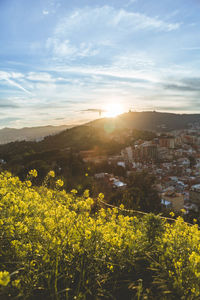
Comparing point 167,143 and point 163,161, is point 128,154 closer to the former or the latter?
point 163,161

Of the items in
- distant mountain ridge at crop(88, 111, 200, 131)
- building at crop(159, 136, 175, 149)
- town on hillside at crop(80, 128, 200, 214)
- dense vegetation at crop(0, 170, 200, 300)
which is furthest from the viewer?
distant mountain ridge at crop(88, 111, 200, 131)

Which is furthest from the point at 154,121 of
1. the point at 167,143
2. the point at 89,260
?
the point at 89,260

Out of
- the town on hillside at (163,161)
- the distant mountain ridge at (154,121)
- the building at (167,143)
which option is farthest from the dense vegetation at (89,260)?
the distant mountain ridge at (154,121)

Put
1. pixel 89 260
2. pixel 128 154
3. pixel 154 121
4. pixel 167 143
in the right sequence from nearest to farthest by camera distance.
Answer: pixel 89 260 → pixel 128 154 → pixel 167 143 → pixel 154 121

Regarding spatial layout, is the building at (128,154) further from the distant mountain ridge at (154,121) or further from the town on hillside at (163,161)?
the distant mountain ridge at (154,121)

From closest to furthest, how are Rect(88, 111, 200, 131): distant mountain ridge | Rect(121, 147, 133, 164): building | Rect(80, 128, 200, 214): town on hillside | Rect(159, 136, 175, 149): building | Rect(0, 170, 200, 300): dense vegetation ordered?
1. Rect(0, 170, 200, 300): dense vegetation
2. Rect(80, 128, 200, 214): town on hillside
3. Rect(121, 147, 133, 164): building
4. Rect(159, 136, 175, 149): building
5. Rect(88, 111, 200, 131): distant mountain ridge

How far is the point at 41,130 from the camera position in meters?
77.8

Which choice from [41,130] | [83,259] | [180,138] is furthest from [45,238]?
[41,130]

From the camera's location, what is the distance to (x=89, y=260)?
193cm

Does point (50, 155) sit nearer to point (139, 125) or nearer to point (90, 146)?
point (90, 146)

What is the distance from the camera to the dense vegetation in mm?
1674

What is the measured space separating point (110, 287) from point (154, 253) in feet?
1.76

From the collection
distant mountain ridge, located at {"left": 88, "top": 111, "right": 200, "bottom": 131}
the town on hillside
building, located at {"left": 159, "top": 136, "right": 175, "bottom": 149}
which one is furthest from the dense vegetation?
distant mountain ridge, located at {"left": 88, "top": 111, "right": 200, "bottom": 131}

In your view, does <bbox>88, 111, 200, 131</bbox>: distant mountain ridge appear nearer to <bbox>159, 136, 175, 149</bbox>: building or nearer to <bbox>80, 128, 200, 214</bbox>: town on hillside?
<bbox>80, 128, 200, 214</bbox>: town on hillside
